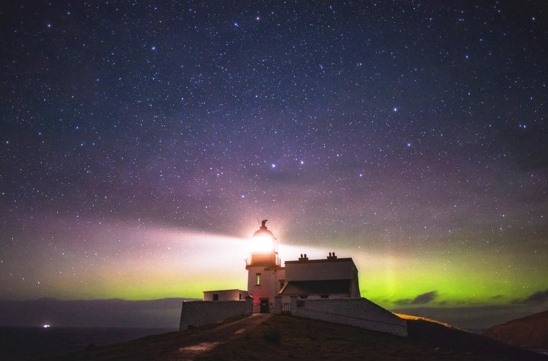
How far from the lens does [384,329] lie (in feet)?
107

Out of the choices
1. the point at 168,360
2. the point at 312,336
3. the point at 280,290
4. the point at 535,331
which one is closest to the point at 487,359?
the point at 312,336

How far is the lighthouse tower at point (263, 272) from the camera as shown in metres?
39.4

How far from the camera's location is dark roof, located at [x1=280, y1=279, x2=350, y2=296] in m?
37.6

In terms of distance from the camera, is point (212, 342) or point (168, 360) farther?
point (212, 342)

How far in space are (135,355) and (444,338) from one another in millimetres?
27682

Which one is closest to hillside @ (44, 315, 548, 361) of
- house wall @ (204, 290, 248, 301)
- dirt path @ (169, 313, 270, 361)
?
dirt path @ (169, 313, 270, 361)

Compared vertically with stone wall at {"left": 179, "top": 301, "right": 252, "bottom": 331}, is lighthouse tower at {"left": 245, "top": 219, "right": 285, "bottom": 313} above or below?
above

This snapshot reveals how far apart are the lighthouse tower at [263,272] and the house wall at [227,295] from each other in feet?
2.86

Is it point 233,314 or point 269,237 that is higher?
point 269,237

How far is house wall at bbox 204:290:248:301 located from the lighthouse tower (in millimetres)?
872

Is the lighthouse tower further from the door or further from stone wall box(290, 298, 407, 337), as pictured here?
stone wall box(290, 298, 407, 337)

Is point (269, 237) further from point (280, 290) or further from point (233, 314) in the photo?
point (233, 314)

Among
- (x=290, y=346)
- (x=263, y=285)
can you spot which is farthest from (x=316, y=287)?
(x=290, y=346)

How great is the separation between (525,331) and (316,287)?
58939 millimetres
